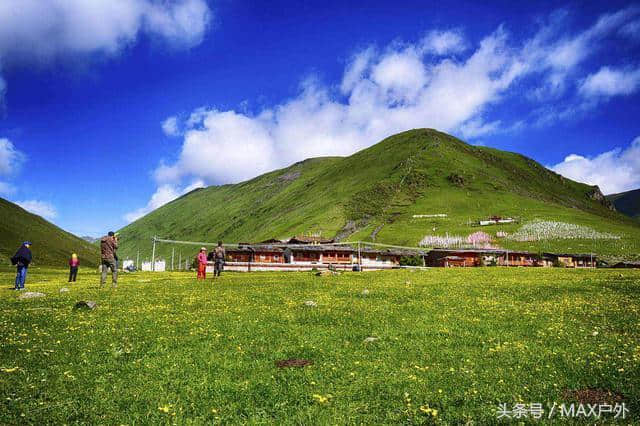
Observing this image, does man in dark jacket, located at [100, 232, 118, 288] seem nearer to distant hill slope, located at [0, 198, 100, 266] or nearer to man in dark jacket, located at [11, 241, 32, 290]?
man in dark jacket, located at [11, 241, 32, 290]

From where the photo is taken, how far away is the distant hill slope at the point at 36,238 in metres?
126

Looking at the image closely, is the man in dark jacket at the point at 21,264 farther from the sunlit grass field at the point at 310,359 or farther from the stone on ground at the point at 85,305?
the stone on ground at the point at 85,305

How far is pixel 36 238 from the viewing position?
495ft

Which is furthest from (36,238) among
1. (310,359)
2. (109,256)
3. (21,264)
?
(310,359)

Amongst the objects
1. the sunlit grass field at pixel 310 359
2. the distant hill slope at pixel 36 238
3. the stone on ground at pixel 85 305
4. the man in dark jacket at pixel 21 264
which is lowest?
the sunlit grass field at pixel 310 359

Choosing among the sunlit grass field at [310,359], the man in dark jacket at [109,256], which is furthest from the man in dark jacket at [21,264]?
the sunlit grass field at [310,359]

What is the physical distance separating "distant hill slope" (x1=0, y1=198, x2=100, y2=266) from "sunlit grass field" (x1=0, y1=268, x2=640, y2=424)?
362 ft

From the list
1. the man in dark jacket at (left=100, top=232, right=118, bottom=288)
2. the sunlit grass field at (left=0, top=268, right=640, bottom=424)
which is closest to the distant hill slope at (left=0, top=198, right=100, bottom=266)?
the man in dark jacket at (left=100, top=232, right=118, bottom=288)

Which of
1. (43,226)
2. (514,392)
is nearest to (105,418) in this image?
(514,392)

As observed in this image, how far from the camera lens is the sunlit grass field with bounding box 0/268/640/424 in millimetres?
9211

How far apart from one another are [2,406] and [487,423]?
1094 centimetres

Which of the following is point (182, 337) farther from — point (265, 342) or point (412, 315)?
point (412, 315)

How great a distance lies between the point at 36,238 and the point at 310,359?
176335 mm

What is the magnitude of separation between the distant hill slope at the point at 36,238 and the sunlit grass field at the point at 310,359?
110333 millimetres
